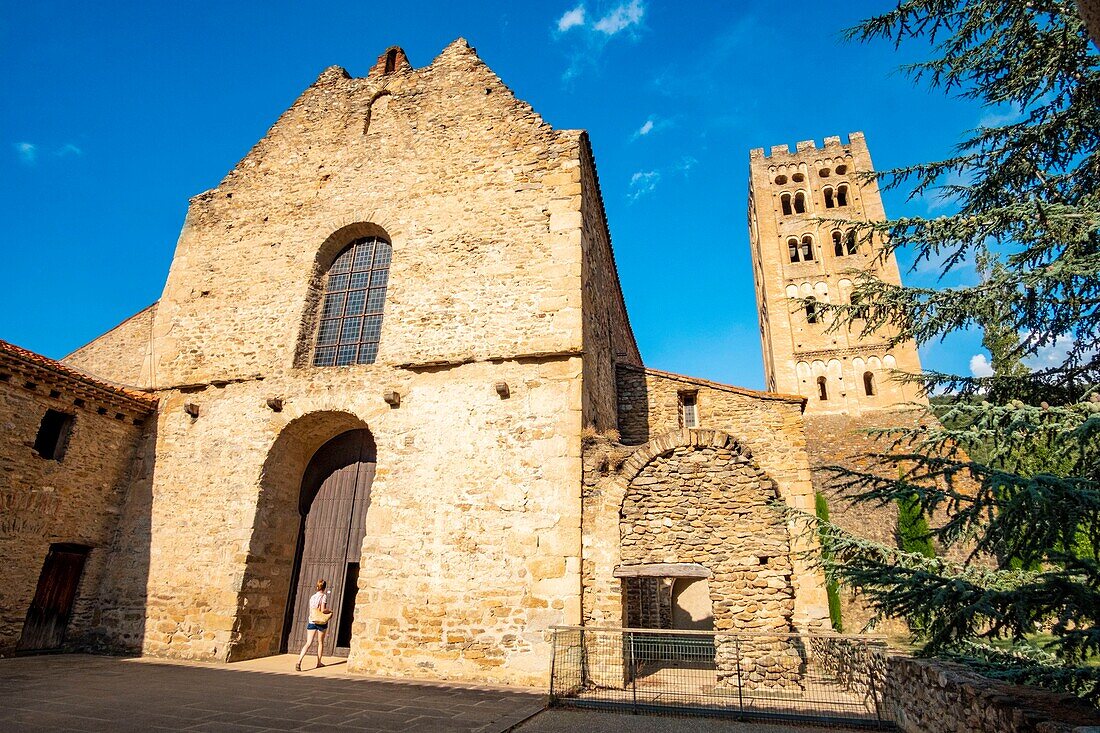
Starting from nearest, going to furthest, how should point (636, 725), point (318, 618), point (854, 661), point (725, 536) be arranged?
point (636, 725) → point (854, 661) → point (725, 536) → point (318, 618)

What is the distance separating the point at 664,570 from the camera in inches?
312

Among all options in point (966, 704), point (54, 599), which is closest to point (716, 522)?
point (966, 704)

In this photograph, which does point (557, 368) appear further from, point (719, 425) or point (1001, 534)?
point (1001, 534)

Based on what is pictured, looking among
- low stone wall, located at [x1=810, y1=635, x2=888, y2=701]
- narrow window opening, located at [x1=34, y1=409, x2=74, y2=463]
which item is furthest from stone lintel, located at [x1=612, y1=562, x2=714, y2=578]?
narrow window opening, located at [x1=34, y1=409, x2=74, y2=463]

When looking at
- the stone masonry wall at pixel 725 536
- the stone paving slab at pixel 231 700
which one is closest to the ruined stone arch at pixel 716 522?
the stone masonry wall at pixel 725 536

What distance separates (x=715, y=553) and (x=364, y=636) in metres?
5.29

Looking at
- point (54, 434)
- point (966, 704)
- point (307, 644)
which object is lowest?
point (307, 644)

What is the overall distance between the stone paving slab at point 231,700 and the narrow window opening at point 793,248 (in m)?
32.4

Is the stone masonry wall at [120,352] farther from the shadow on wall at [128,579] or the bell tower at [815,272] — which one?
the bell tower at [815,272]

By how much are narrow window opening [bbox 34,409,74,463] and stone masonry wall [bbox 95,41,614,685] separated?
4.35 ft

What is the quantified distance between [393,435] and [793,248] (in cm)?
3134

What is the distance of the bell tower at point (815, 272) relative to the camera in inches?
1125

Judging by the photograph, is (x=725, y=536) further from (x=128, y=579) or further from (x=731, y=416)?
(x=128, y=579)

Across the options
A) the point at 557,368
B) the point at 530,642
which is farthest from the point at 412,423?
the point at 530,642
